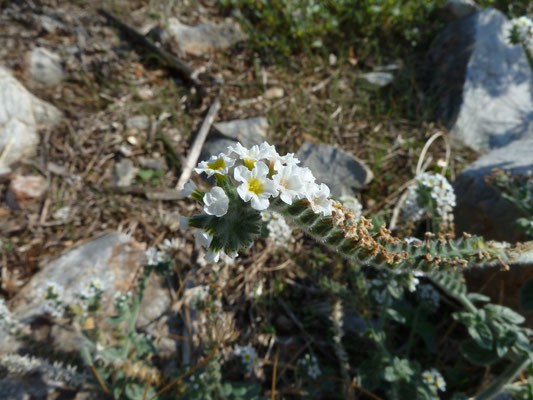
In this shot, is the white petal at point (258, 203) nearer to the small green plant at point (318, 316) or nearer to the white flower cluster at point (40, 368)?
the small green plant at point (318, 316)

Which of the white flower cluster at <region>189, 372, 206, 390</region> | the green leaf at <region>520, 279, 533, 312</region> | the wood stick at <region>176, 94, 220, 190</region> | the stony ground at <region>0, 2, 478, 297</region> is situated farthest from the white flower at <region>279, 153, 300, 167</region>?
the wood stick at <region>176, 94, 220, 190</region>

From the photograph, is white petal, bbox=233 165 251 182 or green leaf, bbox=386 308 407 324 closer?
white petal, bbox=233 165 251 182

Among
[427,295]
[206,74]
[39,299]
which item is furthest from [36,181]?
[427,295]

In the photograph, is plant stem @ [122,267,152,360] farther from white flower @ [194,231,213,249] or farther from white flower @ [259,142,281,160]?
white flower @ [259,142,281,160]

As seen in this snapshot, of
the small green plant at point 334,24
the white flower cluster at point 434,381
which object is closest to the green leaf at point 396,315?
the white flower cluster at point 434,381

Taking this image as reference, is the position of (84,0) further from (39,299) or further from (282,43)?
(39,299)

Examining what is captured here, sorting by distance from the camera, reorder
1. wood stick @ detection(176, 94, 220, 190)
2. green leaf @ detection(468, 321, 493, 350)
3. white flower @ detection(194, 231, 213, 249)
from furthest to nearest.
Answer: wood stick @ detection(176, 94, 220, 190), green leaf @ detection(468, 321, 493, 350), white flower @ detection(194, 231, 213, 249)

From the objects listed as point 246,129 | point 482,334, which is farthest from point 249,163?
point 246,129

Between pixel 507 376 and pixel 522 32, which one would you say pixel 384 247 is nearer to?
pixel 507 376
